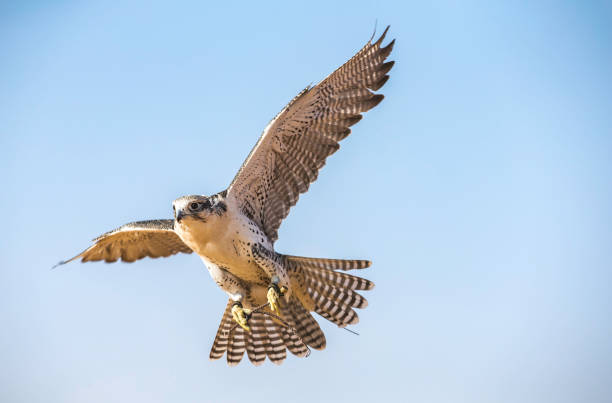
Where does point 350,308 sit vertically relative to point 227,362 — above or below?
above

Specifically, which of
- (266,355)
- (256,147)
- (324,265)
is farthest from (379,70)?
(266,355)

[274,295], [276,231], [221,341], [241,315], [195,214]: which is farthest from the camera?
[221,341]

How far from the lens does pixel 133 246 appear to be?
12.2 metres

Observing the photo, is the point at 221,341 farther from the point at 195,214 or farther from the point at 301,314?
the point at 195,214

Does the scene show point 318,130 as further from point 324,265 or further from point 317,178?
point 324,265

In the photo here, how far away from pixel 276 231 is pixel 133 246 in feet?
7.40

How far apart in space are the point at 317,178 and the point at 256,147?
960mm

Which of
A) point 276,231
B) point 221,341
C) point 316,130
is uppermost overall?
point 316,130

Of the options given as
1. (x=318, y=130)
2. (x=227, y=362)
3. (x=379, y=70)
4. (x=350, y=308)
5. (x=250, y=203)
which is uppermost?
(x=379, y=70)

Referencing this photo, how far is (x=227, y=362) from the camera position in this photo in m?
11.9

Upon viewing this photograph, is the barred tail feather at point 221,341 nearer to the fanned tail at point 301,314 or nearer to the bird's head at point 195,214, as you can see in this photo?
the fanned tail at point 301,314

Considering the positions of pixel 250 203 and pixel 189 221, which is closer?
pixel 189 221

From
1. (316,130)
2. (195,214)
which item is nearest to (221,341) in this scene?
(195,214)

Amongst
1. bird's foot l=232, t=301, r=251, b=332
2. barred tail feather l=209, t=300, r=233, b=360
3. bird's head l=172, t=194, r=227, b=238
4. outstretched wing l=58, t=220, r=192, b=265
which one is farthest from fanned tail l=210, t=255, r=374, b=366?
bird's head l=172, t=194, r=227, b=238
